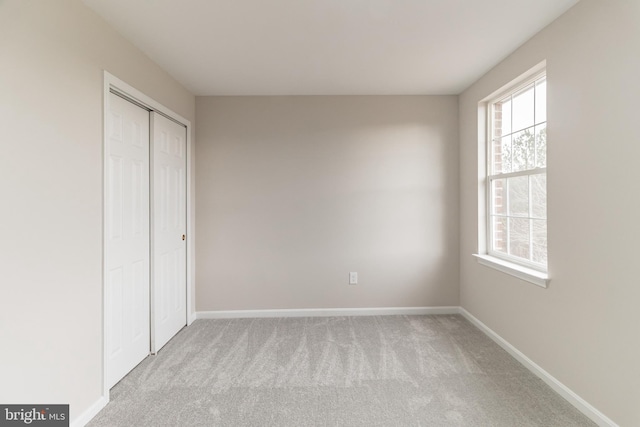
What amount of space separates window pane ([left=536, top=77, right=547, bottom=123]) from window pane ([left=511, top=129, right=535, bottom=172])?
14 centimetres

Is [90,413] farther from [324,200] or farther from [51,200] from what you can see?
[324,200]

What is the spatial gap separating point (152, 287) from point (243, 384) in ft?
3.93

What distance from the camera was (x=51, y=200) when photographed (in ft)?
5.31

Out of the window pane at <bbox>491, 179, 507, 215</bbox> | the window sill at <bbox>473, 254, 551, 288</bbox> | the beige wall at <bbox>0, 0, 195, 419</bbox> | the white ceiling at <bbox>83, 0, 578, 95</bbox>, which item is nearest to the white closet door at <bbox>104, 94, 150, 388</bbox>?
the beige wall at <bbox>0, 0, 195, 419</bbox>

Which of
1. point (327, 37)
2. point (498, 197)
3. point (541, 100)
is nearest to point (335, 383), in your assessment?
point (498, 197)

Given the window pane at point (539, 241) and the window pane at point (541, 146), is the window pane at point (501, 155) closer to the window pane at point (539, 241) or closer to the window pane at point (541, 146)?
the window pane at point (541, 146)

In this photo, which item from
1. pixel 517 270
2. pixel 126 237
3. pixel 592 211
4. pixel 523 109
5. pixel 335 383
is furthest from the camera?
pixel 523 109

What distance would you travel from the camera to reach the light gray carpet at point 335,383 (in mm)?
1877

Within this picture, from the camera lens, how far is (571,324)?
200 cm

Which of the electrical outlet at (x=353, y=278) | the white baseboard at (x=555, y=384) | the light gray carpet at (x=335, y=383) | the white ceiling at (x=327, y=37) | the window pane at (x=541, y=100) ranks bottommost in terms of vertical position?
the light gray carpet at (x=335, y=383)

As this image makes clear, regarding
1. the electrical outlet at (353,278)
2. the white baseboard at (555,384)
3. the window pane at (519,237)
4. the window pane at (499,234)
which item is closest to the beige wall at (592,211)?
the white baseboard at (555,384)

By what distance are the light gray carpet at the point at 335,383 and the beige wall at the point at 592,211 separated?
0.33m

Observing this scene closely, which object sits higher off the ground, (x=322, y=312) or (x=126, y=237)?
(x=126, y=237)

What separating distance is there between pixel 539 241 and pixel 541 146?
0.74 meters
